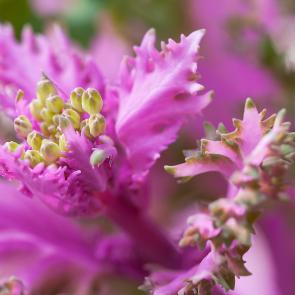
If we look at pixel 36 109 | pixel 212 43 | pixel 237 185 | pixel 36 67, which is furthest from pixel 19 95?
pixel 212 43

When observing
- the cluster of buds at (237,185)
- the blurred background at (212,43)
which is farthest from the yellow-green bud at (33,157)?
the blurred background at (212,43)

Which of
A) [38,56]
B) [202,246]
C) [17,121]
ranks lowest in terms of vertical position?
[202,246]

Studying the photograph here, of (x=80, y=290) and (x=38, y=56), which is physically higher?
(x=38, y=56)

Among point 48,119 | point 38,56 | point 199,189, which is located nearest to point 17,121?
point 48,119

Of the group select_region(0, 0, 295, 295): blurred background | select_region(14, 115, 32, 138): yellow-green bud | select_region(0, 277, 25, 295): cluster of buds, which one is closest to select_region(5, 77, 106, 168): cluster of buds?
select_region(14, 115, 32, 138): yellow-green bud

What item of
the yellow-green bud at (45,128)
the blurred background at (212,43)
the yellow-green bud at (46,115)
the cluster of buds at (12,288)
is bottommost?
the cluster of buds at (12,288)

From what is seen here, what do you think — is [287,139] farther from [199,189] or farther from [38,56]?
[199,189]

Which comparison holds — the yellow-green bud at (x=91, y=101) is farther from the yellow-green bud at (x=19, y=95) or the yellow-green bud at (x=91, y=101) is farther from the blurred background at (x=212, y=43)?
the blurred background at (x=212, y=43)
